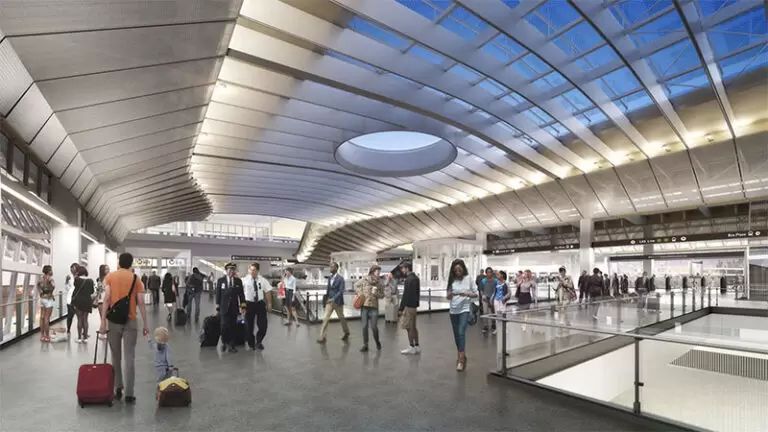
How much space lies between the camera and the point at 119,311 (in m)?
5.55

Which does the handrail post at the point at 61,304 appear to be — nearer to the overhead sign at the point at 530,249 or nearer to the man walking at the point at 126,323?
the man walking at the point at 126,323

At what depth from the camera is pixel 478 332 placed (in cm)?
1196

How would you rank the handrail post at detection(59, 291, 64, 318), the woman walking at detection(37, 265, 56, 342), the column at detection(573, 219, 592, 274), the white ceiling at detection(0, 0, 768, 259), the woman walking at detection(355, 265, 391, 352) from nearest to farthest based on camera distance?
the white ceiling at detection(0, 0, 768, 259) < the woman walking at detection(355, 265, 391, 352) < the woman walking at detection(37, 265, 56, 342) < the handrail post at detection(59, 291, 64, 318) < the column at detection(573, 219, 592, 274)

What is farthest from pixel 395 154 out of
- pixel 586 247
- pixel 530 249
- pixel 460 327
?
pixel 460 327

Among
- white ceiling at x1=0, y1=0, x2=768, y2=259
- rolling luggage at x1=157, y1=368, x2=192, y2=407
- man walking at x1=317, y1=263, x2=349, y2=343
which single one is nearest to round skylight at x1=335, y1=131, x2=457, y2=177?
white ceiling at x1=0, y1=0, x2=768, y2=259

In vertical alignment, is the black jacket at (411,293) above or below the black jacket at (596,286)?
above

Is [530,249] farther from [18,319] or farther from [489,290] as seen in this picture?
[18,319]

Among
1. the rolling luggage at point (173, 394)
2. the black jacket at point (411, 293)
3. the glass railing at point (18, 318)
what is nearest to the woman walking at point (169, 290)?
the glass railing at point (18, 318)

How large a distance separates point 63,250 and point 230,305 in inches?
421

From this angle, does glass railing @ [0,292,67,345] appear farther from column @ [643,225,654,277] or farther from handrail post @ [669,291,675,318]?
column @ [643,225,654,277]

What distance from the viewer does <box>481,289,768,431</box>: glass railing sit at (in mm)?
4445

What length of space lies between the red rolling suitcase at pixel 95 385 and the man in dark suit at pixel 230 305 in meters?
3.69

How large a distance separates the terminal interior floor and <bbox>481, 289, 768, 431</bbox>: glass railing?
398mm

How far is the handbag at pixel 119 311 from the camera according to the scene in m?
5.54
